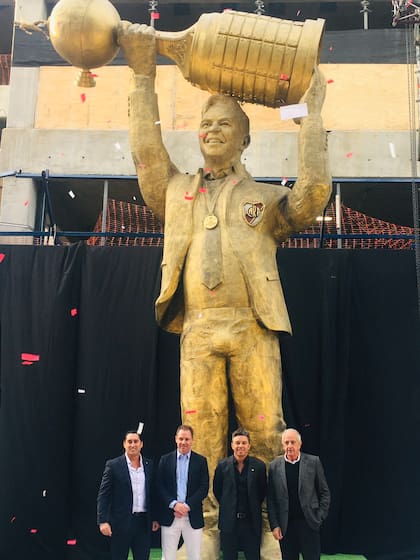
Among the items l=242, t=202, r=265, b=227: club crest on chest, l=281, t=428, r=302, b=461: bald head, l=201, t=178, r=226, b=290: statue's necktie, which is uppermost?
l=242, t=202, r=265, b=227: club crest on chest

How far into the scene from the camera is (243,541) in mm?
4145

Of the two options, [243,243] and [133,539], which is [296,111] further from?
[133,539]

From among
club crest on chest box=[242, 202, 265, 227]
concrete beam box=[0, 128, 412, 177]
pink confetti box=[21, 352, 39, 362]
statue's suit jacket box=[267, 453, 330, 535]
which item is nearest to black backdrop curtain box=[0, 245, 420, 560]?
pink confetti box=[21, 352, 39, 362]

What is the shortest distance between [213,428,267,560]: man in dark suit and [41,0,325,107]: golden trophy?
2327 millimetres

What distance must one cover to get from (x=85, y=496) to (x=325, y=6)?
920 cm

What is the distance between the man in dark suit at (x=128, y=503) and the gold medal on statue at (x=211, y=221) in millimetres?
1506

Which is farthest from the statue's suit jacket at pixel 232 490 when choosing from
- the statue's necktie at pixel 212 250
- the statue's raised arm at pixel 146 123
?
the statue's raised arm at pixel 146 123

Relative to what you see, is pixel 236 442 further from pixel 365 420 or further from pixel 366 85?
pixel 366 85

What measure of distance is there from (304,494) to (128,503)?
1.03 meters

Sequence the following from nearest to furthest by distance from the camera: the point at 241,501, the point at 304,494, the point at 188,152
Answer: the point at 304,494 < the point at 241,501 < the point at 188,152

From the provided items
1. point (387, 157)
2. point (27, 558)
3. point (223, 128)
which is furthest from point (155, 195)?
point (387, 157)

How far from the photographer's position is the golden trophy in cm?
465

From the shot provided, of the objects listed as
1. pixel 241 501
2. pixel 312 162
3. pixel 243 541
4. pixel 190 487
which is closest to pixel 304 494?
pixel 241 501

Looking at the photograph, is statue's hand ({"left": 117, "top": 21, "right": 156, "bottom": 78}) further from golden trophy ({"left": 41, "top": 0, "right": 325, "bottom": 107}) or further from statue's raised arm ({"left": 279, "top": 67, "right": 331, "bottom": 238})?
statue's raised arm ({"left": 279, "top": 67, "right": 331, "bottom": 238})
